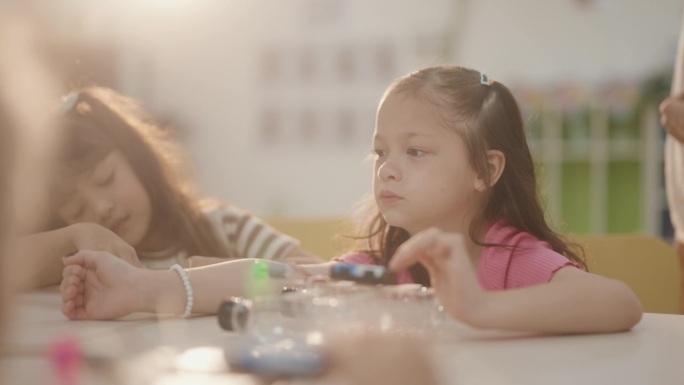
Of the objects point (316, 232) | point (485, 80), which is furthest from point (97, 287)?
point (316, 232)

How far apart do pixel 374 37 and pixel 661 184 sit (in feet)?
6.08

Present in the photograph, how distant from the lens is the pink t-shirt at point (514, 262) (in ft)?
2.72

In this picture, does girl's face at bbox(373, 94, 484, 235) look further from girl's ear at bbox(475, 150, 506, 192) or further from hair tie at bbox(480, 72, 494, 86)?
hair tie at bbox(480, 72, 494, 86)

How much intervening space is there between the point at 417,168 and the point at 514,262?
0.16 metres

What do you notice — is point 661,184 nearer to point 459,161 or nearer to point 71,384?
point 459,161

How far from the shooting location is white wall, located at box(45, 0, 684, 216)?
4.50m

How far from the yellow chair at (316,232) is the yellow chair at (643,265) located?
44cm

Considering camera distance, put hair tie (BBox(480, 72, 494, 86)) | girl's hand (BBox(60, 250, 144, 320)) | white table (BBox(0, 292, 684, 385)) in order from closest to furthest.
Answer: white table (BBox(0, 292, 684, 385)) → girl's hand (BBox(60, 250, 144, 320)) → hair tie (BBox(480, 72, 494, 86))

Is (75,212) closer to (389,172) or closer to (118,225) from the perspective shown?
(118,225)

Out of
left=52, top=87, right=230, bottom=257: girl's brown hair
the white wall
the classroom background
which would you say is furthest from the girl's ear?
the white wall

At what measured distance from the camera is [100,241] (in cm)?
99

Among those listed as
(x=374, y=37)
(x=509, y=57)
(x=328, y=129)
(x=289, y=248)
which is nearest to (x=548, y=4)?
(x=509, y=57)

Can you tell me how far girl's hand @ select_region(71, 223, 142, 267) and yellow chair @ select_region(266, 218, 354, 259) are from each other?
0.47 meters

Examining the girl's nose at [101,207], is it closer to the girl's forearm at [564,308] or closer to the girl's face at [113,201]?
the girl's face at [113,201]
